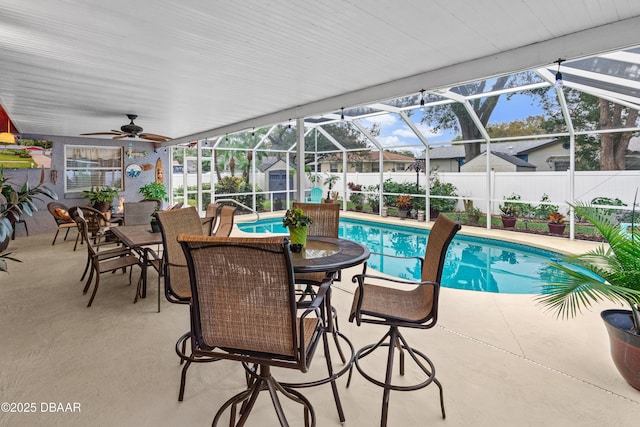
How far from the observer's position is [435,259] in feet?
6.62

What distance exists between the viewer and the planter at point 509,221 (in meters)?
8.24

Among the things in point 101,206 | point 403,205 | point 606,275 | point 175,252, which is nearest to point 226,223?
point 175,252

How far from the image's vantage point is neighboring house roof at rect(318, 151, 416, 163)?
1048 centimetres

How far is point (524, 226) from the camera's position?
324 inches

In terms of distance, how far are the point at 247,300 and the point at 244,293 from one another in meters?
0.03

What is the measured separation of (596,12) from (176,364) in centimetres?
369

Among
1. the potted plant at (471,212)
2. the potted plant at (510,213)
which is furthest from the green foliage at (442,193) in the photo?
the potted plant at (510,213)

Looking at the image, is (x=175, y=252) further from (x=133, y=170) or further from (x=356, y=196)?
(x=356, y=196)

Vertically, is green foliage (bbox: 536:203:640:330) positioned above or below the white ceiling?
below

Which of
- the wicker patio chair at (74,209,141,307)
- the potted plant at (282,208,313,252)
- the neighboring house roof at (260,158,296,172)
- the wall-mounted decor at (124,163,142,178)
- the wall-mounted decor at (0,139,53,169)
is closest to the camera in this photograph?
the potted plant at (282,208,313,252)

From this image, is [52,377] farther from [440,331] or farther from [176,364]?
[440,331]

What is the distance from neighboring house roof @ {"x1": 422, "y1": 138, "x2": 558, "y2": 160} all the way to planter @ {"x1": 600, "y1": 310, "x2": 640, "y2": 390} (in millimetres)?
6816

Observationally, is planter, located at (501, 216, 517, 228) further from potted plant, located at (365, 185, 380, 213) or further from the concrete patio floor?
the concrete patio floor

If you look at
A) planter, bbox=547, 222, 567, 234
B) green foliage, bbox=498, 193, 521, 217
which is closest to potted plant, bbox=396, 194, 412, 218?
green foliage, bbox=498, 193, 521, 217
